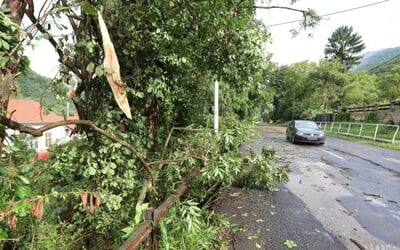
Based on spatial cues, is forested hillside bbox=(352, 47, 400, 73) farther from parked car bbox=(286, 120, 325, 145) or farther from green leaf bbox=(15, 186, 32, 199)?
green leaf bbox=(15, 186, 32, 199)

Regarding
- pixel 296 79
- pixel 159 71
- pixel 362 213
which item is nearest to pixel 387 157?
pixel 362 213

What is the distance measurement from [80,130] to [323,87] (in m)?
34.8

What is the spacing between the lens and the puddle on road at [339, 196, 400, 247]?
13.9 ft

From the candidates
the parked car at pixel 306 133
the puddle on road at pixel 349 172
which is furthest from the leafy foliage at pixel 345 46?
the puddle on road at pixel 349 172

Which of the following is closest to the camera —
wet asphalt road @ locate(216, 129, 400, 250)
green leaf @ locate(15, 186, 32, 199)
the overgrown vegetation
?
green leaf @ locate(15, 186, 32, 199)

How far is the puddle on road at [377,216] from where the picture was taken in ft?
13.9

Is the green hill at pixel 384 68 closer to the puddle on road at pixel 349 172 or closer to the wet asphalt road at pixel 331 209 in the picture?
the puddle on road at pixel 349 172

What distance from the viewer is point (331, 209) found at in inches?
208

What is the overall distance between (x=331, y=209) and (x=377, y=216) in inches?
29.2

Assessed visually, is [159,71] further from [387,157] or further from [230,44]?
[387,157]

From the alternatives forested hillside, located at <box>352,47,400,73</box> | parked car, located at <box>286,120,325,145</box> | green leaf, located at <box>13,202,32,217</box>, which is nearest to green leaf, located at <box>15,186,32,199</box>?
green leaf, located at <box>13,202,32,217</box>

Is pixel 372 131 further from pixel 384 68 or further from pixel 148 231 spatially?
pixel 384 68

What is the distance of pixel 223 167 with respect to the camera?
3760 mm

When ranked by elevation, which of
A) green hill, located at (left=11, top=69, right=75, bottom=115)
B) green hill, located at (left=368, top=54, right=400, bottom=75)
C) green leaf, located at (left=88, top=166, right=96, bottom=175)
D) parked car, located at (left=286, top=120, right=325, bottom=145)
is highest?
green hill, located at (left=368, top=54, right=400, bottom=75)
